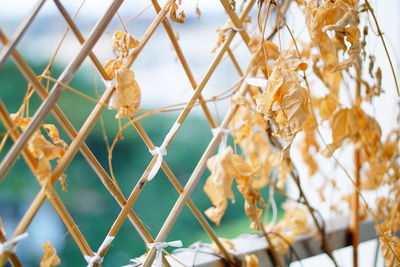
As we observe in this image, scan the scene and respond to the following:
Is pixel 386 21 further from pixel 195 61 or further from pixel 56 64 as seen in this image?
pixel 56 64

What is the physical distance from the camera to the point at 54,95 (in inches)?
19.3

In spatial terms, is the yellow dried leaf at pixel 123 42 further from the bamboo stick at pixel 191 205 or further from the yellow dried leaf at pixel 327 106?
the yellow dried leaf at pixel 327 106

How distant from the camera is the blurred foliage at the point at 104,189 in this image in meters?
4.11

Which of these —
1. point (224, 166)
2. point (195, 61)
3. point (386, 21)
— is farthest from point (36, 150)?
point (195, 61)

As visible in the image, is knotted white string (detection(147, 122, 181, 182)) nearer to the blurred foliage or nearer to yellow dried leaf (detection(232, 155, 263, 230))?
yellow dried leaf (detection(232, 155, 263, 230))

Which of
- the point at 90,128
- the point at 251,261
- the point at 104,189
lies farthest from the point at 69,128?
the point at 104,189

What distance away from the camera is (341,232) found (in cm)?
98

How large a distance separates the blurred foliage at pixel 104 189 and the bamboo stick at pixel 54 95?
11.6 ft

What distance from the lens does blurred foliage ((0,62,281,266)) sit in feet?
13.5

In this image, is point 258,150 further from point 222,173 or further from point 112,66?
point 112,66

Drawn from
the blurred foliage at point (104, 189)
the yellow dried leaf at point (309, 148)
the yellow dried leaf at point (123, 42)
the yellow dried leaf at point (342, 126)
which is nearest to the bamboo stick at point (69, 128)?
the yellow dried leaf at point (123, 42)

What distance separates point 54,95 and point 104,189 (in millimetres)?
3910

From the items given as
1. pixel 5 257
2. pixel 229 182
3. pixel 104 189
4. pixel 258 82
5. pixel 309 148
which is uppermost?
pixel 104 189

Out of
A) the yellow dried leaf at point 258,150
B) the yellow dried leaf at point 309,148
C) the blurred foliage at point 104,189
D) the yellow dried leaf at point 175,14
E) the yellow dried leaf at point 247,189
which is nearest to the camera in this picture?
the yellow dried leaf at point 175,14
